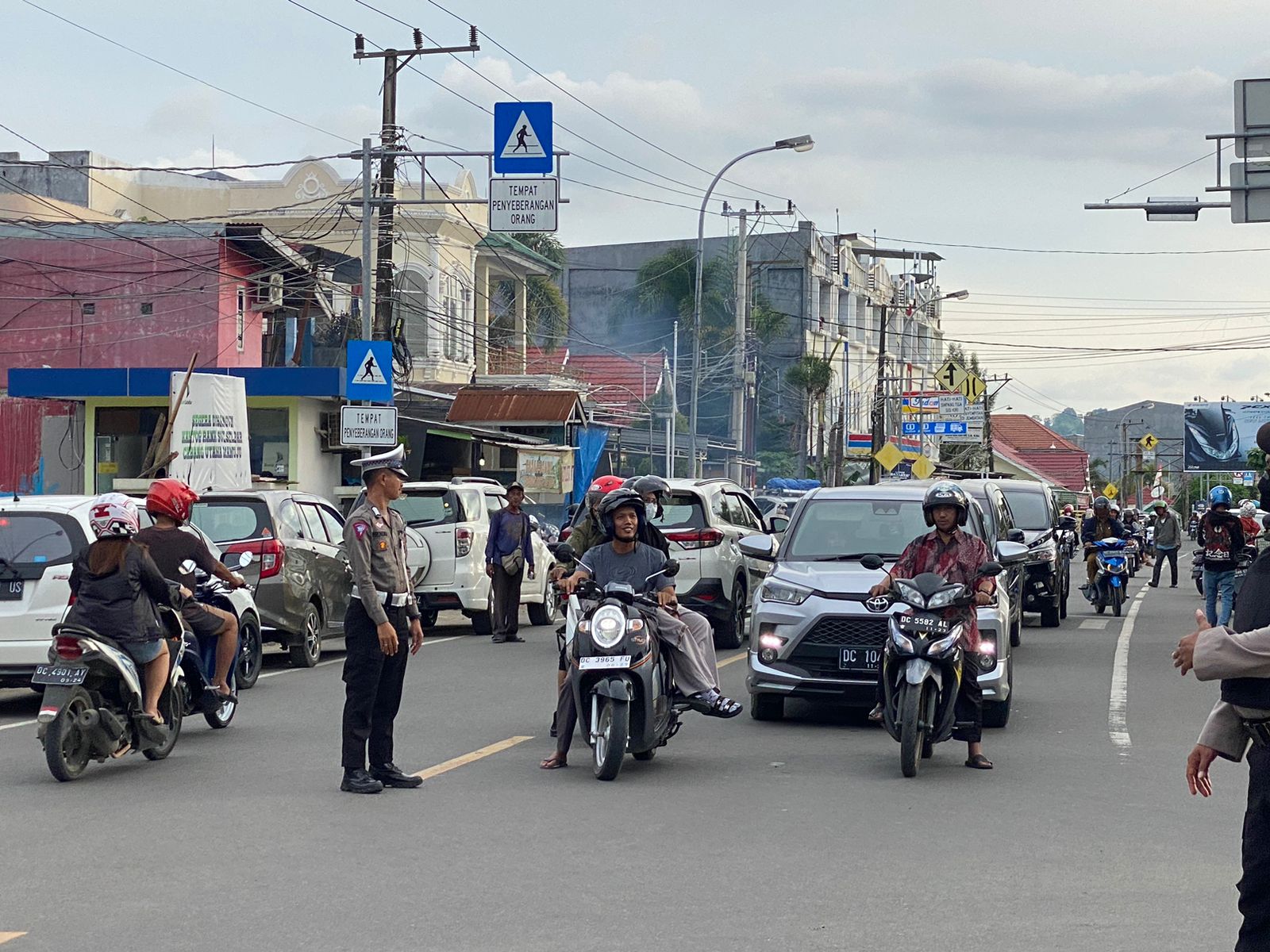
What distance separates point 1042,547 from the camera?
23344 mm

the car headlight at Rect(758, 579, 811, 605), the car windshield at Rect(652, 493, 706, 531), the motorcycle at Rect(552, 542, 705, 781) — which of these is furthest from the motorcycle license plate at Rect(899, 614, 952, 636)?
the car windshield at Rect(652, 493, 706, 531)

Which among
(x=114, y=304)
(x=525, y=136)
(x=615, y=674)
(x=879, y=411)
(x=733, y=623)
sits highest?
(x=525, y=136)

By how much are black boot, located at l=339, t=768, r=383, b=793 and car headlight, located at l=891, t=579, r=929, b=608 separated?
3.33m

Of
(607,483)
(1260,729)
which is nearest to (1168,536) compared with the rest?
(607,483)

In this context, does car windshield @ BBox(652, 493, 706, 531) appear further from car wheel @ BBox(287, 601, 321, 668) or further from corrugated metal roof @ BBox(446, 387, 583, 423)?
corrugated metal roof @ BBox(446, 387, 583, 423)

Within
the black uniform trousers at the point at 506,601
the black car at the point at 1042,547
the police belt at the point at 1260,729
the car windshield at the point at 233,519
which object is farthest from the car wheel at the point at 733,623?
the police belt at the point at 1260,729

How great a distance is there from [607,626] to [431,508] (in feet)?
38.7

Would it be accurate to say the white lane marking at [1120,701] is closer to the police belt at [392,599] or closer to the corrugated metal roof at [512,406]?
the police belt at [392,599]

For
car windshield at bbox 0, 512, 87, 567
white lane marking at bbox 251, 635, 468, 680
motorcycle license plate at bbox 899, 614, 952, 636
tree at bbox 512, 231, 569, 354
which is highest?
tree at bbox 512, 231, 569, 354

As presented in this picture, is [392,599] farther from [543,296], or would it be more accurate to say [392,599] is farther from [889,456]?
[543,296]

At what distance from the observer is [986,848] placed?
787 centimetres

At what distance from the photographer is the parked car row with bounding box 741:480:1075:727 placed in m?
11.9

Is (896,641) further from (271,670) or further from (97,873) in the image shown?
(271,670)

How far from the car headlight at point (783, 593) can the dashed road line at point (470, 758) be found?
6.65 ft
